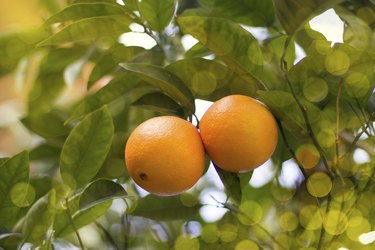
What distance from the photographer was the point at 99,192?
2.97ft

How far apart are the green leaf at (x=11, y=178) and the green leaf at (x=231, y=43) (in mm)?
317

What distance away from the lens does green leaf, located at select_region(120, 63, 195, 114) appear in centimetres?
89

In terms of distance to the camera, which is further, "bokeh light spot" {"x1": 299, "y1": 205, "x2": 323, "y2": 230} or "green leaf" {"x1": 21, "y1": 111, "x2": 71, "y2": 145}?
"green leaf" {"x1": 21, "y1": 111, "x2": 71, "y2": 145}

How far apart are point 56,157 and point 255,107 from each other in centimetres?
61

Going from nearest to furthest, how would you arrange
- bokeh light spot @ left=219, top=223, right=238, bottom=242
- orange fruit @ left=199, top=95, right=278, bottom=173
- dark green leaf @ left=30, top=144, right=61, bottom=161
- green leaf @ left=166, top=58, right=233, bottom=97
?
orange fruit @ left=199, top=95, right=278, bottom=173
green leaf @ left=166, top=58, right=233, bottom=97
bokeh light spot @ left=219, top=223, right=238, bottom=242
dark green leaf @ left=30, top=144, right=61, bottom=161

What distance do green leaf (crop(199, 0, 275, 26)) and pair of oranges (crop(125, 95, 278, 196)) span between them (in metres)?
0.23

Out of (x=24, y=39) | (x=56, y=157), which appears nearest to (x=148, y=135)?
(x=56, y=157)

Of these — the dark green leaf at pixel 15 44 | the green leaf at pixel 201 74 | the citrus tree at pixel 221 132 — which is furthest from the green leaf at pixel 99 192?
the dark green leaf at pixel 15 44

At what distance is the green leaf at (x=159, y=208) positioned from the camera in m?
1.13

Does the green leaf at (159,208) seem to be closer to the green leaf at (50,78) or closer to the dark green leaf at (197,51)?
the dark green leaf at (197,51)

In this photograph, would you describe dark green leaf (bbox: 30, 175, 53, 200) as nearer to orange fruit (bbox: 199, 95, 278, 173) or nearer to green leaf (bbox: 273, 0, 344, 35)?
orange fruit (bbox: 199, 95, 278, 173)

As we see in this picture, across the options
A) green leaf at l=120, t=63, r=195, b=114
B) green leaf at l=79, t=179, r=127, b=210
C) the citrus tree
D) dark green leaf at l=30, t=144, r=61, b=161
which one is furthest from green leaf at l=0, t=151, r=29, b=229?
dark green leaf at l=30, t=144, r=61, b=161

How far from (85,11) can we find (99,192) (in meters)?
0.32

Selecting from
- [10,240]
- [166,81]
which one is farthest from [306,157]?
[10,240]
